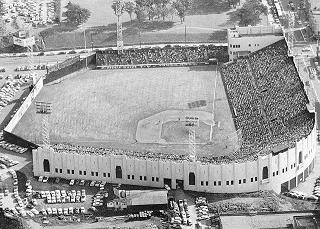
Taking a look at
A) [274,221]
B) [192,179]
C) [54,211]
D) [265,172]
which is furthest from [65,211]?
[274,221]

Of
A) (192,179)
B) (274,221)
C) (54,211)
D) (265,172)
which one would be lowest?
(54,211)

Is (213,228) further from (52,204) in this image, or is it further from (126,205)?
(52,204)

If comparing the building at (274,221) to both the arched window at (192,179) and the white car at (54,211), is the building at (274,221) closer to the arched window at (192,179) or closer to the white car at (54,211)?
the arched window at (192,179)

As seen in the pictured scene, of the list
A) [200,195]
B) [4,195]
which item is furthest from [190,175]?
[4,195]

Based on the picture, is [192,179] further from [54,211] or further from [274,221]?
[54,211]

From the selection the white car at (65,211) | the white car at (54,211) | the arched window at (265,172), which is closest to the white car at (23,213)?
the white car at (54,211)

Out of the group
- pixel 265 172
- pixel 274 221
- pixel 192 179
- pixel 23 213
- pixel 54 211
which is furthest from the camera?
pixel 265 172

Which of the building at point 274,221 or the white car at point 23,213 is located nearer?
the building at point 274,221

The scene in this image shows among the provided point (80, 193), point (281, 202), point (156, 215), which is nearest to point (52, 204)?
point (80, 193)

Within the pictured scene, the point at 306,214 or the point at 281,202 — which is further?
the point at 281,202

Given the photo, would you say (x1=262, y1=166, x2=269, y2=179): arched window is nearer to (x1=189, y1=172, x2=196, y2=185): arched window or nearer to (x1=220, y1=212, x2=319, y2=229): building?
(x1=189, y1=172, x2=196, y2=185): arched window
